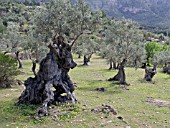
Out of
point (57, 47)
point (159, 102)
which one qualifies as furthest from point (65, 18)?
point (159, 102)

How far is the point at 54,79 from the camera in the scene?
25172 mm

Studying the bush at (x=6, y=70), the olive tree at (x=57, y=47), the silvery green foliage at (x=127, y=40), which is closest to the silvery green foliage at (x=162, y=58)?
the silvery green foliage at (x=127, y=40)

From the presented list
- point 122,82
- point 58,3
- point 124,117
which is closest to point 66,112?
point 124,117

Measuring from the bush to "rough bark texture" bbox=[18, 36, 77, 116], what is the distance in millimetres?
8392

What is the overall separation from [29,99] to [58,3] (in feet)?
29.0

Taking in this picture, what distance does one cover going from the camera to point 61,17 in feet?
85.5

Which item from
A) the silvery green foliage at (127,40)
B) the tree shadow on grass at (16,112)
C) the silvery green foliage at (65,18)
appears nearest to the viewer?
the tree shadow on grass at (16,112)

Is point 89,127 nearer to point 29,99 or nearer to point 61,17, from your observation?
point 29,99

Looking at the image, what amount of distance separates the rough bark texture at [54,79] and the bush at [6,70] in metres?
8.39

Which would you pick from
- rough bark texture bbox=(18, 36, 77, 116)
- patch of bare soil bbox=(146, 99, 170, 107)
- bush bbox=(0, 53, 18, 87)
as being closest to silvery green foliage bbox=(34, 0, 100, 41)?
rough bark texture bbox=(18, 36, 77, 116)

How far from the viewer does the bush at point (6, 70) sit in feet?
111

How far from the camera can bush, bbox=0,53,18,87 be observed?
111 feet

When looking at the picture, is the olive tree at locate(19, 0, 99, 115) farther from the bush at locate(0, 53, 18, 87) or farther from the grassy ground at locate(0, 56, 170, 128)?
the bush at locate(0, 53, 18, 87)

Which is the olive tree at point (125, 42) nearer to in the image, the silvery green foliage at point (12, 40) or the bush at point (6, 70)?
the bush at point (6, 70)
